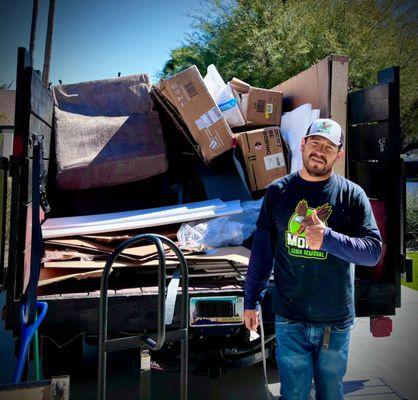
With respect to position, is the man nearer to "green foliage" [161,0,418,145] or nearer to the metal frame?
the metal frame

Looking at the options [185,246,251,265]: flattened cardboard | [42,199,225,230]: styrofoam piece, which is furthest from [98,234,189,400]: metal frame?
[42,199,225,230]: styrofoam piece

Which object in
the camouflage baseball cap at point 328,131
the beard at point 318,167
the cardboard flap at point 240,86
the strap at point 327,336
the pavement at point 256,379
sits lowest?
the pavement at point 256,379

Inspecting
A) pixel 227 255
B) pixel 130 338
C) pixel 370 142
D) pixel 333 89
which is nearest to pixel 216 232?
pixel 227 255

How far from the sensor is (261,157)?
3863mm

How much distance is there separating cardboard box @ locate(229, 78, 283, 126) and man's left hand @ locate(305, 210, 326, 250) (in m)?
2.13

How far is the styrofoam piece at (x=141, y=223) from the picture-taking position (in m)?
3.25

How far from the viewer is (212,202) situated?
375 centimetres

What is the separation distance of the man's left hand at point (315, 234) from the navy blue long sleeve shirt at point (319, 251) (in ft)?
0.22

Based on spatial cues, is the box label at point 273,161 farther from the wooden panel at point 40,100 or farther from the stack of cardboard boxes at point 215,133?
the wooden panel at point 40,100

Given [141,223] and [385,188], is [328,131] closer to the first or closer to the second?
[385,188]

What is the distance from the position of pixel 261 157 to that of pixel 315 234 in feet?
6.08

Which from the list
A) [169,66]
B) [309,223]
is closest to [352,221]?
[309,223]

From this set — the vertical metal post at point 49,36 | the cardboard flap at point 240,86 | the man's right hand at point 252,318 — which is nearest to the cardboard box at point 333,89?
the cardboard flap at point 240,86

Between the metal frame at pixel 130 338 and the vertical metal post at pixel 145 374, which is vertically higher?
the metal frame at pixel 130 338
